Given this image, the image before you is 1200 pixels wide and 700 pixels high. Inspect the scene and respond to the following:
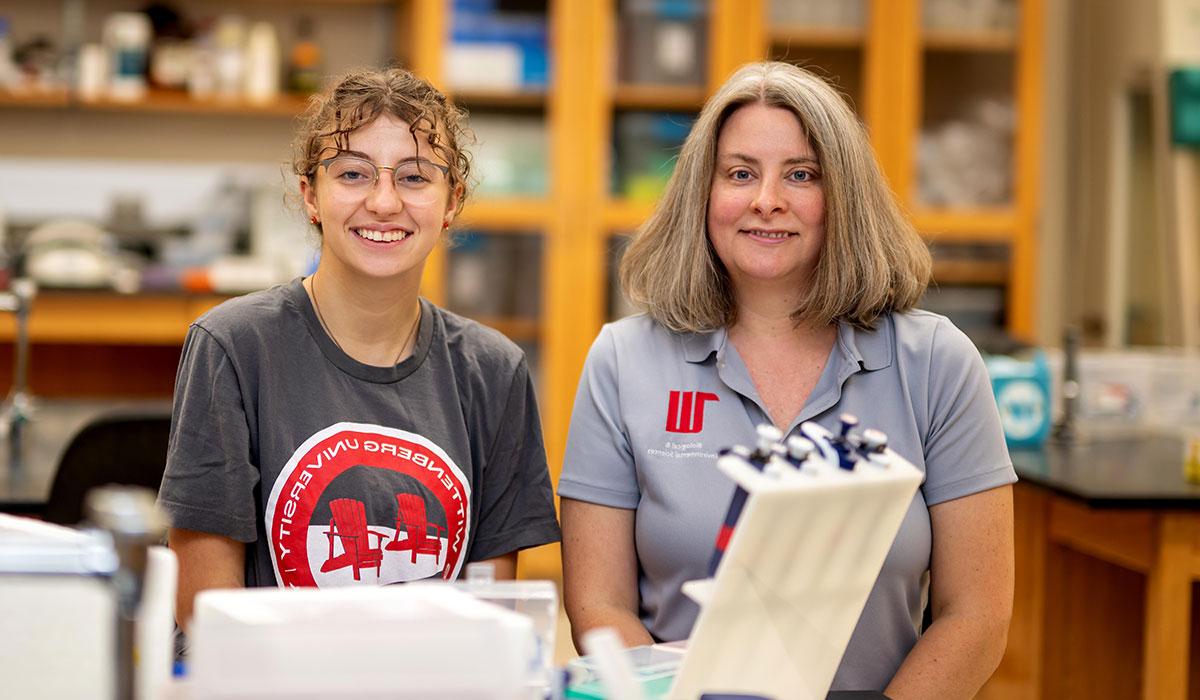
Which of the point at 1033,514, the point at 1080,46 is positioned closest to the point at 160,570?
the point at 1033,514

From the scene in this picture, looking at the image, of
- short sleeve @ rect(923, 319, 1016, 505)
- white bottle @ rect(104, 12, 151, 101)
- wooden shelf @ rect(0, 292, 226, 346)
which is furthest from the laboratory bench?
white bottle @ rect(104, 12, 151, 101)

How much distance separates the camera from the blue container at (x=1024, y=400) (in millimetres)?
2797

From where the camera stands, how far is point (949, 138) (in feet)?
14.6

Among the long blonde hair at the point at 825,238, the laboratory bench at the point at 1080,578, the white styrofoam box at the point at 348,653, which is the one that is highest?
the long blonde hair at the point at 825,238

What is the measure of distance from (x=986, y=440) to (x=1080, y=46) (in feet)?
11.8

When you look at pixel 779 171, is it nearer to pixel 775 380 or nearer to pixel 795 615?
pixel 775 380

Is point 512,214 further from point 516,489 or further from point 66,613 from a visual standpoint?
point 66,613

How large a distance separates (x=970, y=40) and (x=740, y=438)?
3287 millimetres

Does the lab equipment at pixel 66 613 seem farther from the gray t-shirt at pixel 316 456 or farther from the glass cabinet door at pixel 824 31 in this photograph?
the glass cabinet door at pixel 824 31

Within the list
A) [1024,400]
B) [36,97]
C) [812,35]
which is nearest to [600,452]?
[1024,400]

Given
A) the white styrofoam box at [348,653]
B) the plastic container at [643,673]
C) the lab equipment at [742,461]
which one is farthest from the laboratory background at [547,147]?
the white styrofoam box at [348,653]

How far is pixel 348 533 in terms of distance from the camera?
1.50 metres

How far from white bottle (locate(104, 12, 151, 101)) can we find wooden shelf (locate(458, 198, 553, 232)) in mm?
1183

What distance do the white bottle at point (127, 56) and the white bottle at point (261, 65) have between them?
339 millimetres
